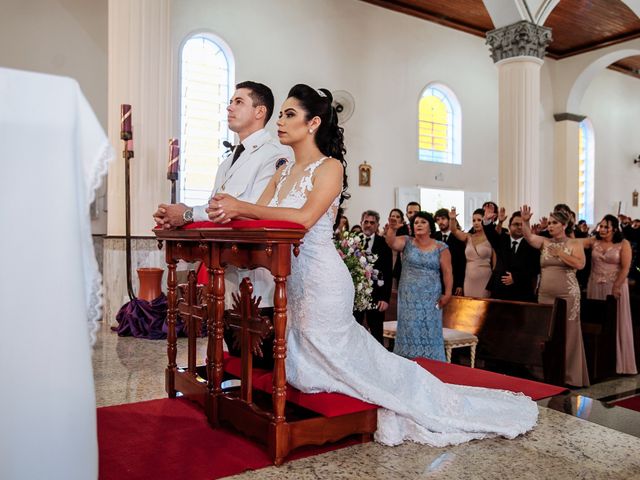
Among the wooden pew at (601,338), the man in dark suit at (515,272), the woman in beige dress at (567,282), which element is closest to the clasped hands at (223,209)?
the woman in beige dress at (567,282)

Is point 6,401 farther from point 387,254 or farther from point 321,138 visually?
point 387,254

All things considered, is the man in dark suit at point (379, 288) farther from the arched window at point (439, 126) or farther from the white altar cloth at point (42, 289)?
the arched window at point (439, 126)

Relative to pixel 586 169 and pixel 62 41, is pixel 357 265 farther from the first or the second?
pixel 586 169

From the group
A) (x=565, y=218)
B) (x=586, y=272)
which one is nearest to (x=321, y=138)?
(x=565, y=218)

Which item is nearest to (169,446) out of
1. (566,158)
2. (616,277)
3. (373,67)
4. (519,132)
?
(616,277)

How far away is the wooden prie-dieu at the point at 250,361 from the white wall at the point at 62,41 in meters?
6.63

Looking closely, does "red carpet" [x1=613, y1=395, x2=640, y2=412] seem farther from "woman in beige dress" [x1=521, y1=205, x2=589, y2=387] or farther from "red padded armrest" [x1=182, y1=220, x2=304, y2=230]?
"red padded armrest" [x1=182, y1=220, x2=304, y2=230]

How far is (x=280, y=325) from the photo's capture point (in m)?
2.70

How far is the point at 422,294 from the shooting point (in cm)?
586

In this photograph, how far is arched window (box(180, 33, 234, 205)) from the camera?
1098cm

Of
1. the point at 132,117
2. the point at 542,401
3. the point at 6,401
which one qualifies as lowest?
the point at 542,401

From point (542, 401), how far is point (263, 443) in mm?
1920

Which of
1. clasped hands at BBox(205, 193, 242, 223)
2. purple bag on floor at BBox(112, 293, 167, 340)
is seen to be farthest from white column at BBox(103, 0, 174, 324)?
clasped hands at BBox(205, 193, 242, 223)

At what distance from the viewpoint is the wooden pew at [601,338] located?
6672mm
